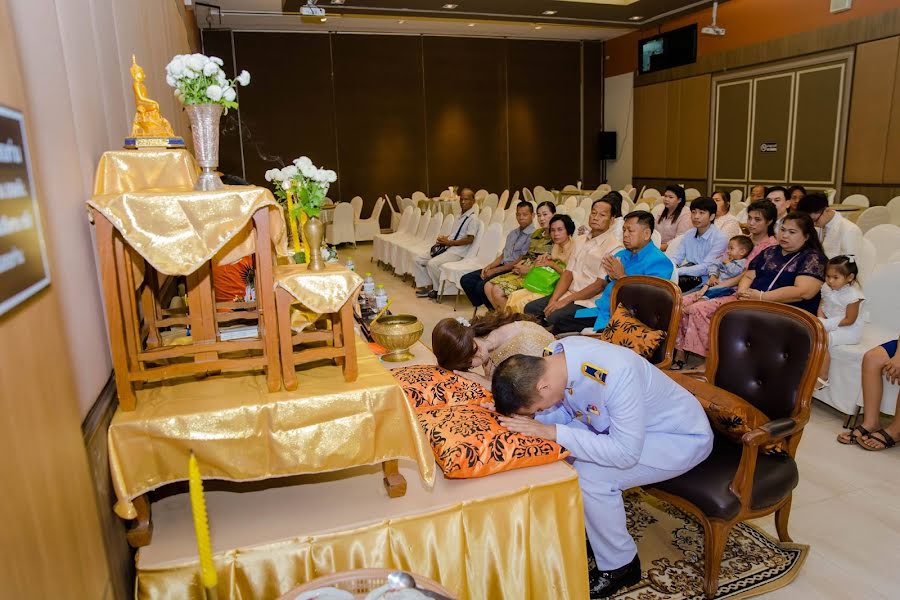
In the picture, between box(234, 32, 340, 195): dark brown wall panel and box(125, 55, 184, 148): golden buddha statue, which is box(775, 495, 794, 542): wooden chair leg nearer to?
box(125, 55, 184, 148): golden buddha statue

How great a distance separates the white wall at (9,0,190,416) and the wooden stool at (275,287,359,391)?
0.48 metres

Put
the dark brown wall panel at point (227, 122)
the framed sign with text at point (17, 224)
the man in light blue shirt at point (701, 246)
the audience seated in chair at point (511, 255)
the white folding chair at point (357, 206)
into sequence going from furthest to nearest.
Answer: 1. the white folding chair at point (357, 206)
2. the dark brown wall panel at point (227, 122)
3. the audience seated in chair at point (511, 255)
4. the man in light blue shirt at point (701, 246)
5. the framed sign with text at point (17, 224)

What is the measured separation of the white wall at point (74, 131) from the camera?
132 centimetres

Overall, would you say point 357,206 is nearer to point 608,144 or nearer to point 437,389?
point 608,144

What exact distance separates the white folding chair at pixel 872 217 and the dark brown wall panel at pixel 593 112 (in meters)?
7.31

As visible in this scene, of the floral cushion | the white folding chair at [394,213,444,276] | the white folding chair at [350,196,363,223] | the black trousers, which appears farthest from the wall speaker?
the floral cushion

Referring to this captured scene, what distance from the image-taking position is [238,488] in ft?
6.31

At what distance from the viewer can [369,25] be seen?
11.5m

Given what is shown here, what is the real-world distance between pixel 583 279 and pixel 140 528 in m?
3.67

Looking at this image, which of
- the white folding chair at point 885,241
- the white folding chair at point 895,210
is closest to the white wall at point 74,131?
the white folding chair at point 885,241

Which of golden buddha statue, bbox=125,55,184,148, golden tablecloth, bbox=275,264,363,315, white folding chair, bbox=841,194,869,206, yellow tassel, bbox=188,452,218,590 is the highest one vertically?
golden buddha statue, bbox=125,55,184,148

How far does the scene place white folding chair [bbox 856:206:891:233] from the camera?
21.7ft

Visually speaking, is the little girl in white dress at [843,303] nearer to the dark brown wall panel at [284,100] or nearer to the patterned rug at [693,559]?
the patterned rug at [693,559]

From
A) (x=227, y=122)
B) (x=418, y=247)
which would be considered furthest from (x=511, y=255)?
(x=227, y=122)
